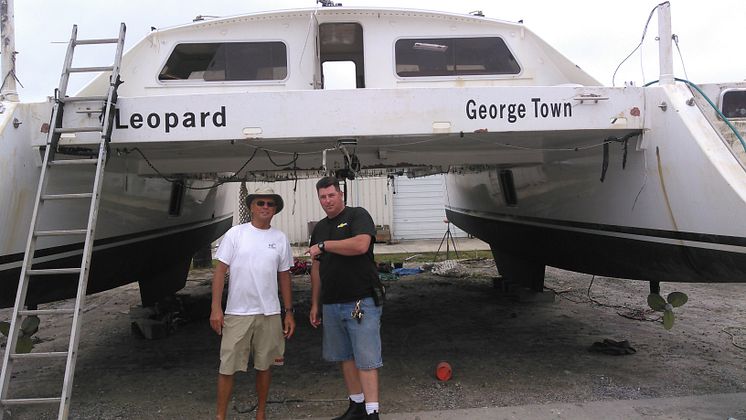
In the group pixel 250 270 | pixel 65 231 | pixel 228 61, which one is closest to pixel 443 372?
pixel 250 270

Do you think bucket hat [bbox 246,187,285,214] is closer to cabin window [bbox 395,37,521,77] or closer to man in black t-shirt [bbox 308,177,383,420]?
man in black t-shirt [bbox 308,177,383,420]

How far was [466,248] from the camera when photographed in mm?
14133

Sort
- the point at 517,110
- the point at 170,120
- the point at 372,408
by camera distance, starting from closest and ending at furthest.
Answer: the point at 372,408, the point at 170,120, the point at 517,110

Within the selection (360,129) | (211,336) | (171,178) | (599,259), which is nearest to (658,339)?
(599,259)

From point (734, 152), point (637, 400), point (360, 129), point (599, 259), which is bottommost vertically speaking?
point (637, 400)

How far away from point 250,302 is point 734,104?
3.33 meters

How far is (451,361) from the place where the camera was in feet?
14.8

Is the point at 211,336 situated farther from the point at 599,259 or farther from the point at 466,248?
the point at 466,248

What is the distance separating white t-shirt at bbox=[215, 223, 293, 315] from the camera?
3070 millimetres

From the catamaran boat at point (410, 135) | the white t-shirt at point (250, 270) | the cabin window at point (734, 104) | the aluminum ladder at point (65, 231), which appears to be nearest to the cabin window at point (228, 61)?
the catamaran boat at point (410, 135)

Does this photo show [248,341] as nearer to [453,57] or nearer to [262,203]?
[262,203]

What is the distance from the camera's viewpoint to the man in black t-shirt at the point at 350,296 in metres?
3.02

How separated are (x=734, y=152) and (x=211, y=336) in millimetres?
4776

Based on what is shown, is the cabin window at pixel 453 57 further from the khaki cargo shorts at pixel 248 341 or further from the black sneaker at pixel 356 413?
the black sneaker at pixel 356 413
